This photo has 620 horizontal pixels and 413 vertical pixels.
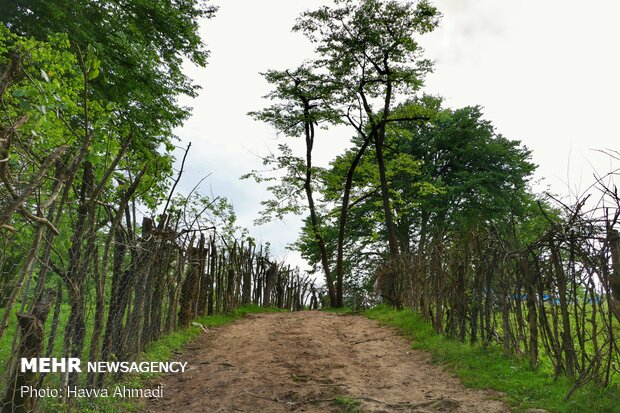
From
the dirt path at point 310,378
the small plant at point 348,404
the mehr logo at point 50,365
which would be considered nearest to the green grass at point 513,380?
the dirt path at point 310,378

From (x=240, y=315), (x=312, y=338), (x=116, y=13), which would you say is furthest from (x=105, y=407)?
(x=116, y=13)

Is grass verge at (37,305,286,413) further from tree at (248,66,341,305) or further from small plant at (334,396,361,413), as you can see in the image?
tree at (248,66,341,305)

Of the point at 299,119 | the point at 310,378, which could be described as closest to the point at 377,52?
the point at 299,119

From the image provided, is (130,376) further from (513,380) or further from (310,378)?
(513,380)

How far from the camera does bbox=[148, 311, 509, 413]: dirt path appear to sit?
4.81 metres

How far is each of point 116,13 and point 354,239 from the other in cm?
1535

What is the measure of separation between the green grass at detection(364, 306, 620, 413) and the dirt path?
198 millimetres

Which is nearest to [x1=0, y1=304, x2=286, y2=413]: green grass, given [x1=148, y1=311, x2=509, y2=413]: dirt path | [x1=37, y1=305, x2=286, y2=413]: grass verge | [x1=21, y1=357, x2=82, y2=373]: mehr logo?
[x1=37, y1=305, x2=286, y2=413]: grass verge

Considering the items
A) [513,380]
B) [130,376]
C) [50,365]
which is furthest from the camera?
[130,376]

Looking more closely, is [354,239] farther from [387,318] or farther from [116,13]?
[116,13]

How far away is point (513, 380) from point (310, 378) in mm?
2484

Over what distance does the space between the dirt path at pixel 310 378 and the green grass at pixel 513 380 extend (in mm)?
198

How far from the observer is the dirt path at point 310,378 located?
15.8 feet

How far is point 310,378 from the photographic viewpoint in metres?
5.89
